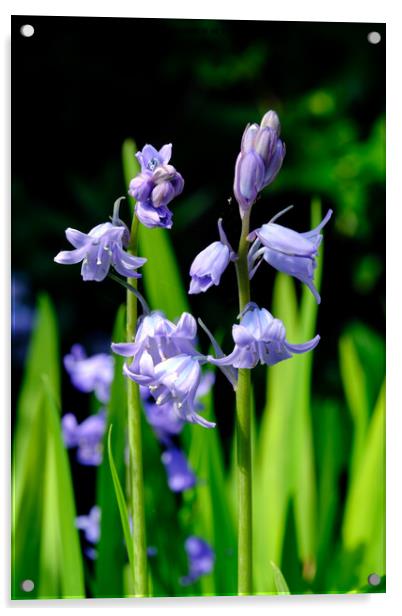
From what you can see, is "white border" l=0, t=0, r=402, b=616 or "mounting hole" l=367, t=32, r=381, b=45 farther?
"mounting hole" l=367, t=32, r=381, b=45

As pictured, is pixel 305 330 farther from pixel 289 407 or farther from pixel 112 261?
pixel 112 261

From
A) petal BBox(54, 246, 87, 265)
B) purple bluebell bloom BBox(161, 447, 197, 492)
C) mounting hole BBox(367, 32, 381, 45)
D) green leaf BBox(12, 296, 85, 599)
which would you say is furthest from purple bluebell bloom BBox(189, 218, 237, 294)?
mounting hole BBox(367, 32, 381, 45)

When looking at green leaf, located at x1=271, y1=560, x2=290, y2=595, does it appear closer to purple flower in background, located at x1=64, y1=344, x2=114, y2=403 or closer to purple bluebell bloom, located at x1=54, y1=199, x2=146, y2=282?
purple flower in background, located at x1=64, y1=344, x2=114, y2=403

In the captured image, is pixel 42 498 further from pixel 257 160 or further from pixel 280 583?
pixel 257 160

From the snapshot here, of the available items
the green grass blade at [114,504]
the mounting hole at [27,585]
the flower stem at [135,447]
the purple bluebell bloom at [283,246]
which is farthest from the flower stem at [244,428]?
the mounting hole at [27,585]

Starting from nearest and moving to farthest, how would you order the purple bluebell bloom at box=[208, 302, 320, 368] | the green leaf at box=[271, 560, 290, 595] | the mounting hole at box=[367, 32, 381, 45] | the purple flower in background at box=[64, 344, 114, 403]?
1. the purple bluebell bloom at box=[208, 302, 320, 368]
2. the green leaf at box=[271, 560, 290, 595]
3. the purple flower in background at box=[64, 344, 114, 403]
4. the mounting hole at box=[367, 32, 381, 45]

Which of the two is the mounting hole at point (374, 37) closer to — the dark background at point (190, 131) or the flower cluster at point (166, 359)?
the dark background at point (190, 131)
